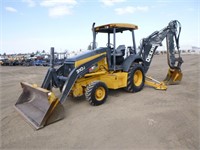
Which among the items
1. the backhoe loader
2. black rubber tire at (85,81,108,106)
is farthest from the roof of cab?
black rubber tire at (85,81,108,106)

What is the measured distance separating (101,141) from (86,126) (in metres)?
0.73

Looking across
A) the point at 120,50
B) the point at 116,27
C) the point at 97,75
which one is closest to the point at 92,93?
the point at 97,75

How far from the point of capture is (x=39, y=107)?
5.29 meters

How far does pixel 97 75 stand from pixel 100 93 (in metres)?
0.77

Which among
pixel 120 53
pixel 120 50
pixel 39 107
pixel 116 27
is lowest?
pixel 39 107

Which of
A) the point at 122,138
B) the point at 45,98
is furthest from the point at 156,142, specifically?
the point at 45,98

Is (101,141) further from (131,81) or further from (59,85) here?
(131,81)

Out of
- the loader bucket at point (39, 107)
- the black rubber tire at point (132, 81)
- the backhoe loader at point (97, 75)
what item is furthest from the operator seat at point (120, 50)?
the loader bucket at point (39, 107)

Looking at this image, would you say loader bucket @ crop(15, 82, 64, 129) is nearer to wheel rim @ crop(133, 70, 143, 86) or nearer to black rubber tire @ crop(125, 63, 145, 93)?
black rubber tire @ crop(125, 63, 145, 93)

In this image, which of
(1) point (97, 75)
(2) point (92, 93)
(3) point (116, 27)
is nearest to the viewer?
(2) point (92, 93)

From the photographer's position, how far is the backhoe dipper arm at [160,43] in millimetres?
8141

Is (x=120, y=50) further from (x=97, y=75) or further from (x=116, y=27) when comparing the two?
(x=97, y=75)

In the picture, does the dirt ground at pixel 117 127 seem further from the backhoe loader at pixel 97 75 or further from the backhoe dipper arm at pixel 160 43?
A: the backhoe dipper arm at pixel 160 43

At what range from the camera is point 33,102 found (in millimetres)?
5680
